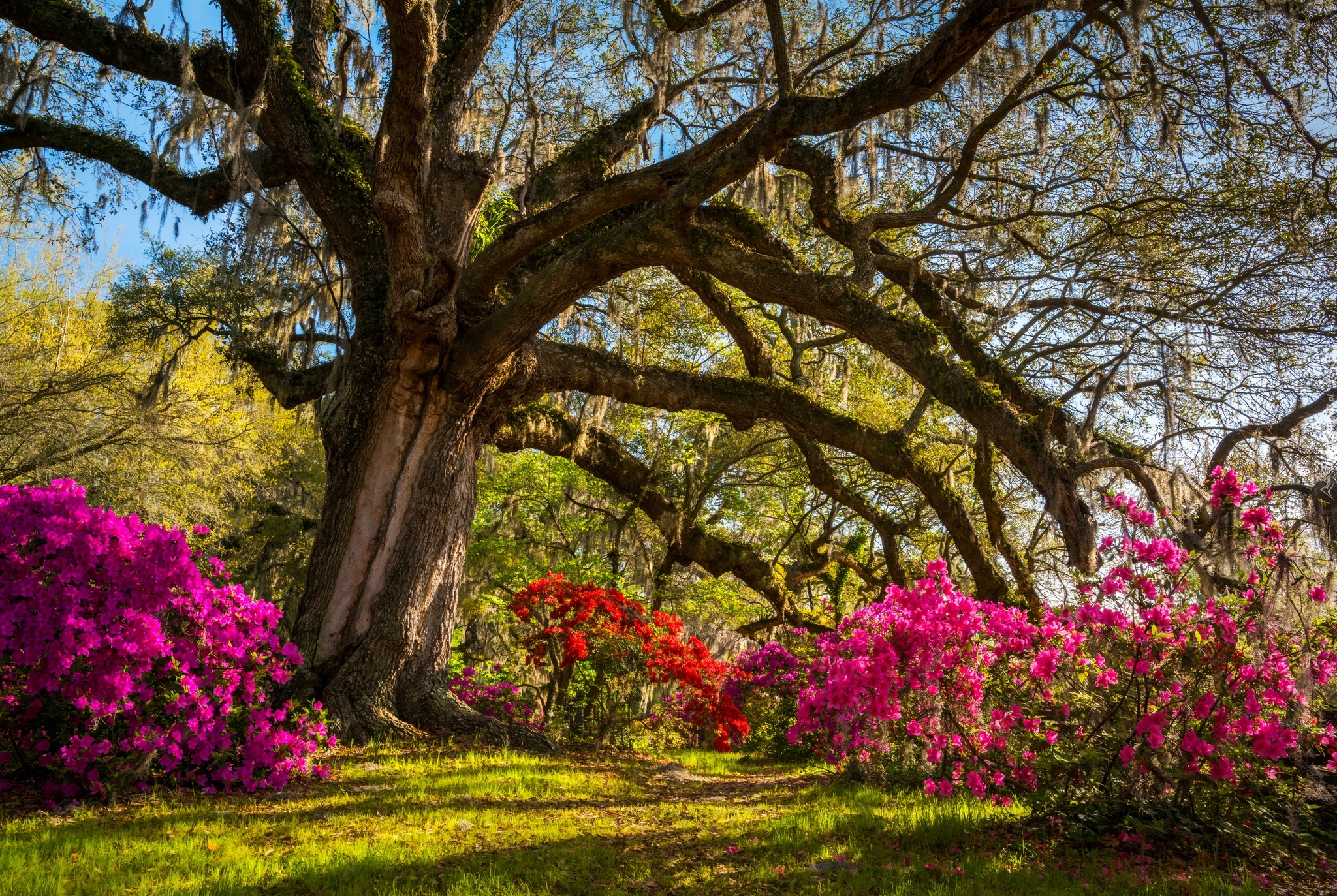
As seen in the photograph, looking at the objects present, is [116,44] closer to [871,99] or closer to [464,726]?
[871,99]

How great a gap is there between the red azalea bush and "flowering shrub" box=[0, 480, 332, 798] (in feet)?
9.85

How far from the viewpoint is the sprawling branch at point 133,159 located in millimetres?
7375

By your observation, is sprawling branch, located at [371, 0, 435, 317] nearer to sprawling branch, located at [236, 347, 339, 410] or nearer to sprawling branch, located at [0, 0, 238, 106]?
sprawling branch, located at [0, 0, 238, 106]

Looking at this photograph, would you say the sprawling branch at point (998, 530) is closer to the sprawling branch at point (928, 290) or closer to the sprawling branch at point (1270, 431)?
the sprawling branch at point (928, 290)

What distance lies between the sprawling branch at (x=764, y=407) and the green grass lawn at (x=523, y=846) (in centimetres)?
241

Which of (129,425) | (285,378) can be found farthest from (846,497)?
(129,425)

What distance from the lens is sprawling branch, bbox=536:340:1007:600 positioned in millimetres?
6598

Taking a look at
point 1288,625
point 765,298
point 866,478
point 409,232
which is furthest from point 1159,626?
point 866,478

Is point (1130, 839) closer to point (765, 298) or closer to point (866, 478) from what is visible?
point (765, 298)

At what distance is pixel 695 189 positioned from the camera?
5.66m

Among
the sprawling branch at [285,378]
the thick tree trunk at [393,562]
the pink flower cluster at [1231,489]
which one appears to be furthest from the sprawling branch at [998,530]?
the sprawling branch at [285,378]

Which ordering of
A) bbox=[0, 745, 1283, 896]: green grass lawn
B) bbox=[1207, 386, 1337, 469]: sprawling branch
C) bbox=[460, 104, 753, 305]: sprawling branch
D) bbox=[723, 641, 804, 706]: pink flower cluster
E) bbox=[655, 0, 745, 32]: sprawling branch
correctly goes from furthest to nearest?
1. bbox=[723, 641, 804, 706]: pink flower cluster
2. bbox=[460, 104, 753, 305]: sprawling branch
3. bbox=[655, 0, 745, 32]: sprawling branch
4. bbox=[1207, 386, 1337, 469]: sprawling branch
5. bbox=[0, 745, 1283, 896]: green grass lawn

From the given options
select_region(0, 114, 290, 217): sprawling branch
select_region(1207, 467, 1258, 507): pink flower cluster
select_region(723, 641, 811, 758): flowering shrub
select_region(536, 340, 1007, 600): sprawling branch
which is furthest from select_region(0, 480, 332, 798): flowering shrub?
select_region(723, 641, 811, 758): flowering shrub

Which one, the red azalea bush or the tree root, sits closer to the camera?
the tree root
